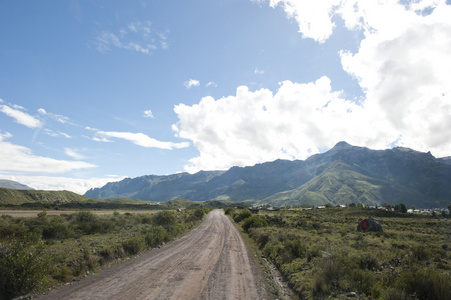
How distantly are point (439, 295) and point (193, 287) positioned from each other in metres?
10.1

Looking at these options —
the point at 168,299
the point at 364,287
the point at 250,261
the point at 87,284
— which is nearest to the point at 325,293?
the point at 364,287

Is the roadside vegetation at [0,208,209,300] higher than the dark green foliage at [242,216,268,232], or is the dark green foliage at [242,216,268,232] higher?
the roadside vegetation at [0,208,209,300]

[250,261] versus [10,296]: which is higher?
[10,296]

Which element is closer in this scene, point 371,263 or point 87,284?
point 87,284

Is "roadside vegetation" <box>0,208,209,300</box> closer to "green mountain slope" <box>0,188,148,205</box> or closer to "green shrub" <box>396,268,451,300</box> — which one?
"green shrub" <box>396,268,451,300</box>

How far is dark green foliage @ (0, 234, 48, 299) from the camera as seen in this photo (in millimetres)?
9297

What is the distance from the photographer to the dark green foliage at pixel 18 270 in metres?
9.30

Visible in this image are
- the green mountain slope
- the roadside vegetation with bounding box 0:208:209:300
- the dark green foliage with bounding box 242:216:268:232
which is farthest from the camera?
the green mountain slope

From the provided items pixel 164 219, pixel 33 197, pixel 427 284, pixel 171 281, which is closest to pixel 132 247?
pixel 171 281

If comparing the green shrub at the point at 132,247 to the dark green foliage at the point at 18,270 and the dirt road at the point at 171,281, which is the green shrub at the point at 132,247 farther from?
the dark green foliage at the point at 18,270

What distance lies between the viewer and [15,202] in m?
109

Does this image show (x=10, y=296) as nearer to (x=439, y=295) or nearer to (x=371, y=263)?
(x=439, y=295)

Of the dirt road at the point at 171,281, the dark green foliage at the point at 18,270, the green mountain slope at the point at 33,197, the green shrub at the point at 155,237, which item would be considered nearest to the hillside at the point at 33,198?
the green mountain slope at the point at 33,197

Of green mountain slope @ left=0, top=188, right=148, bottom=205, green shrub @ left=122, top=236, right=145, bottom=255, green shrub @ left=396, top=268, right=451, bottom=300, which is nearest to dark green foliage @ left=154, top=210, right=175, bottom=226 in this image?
green shrub @ left=122, top=236, right=145, bottom=255
